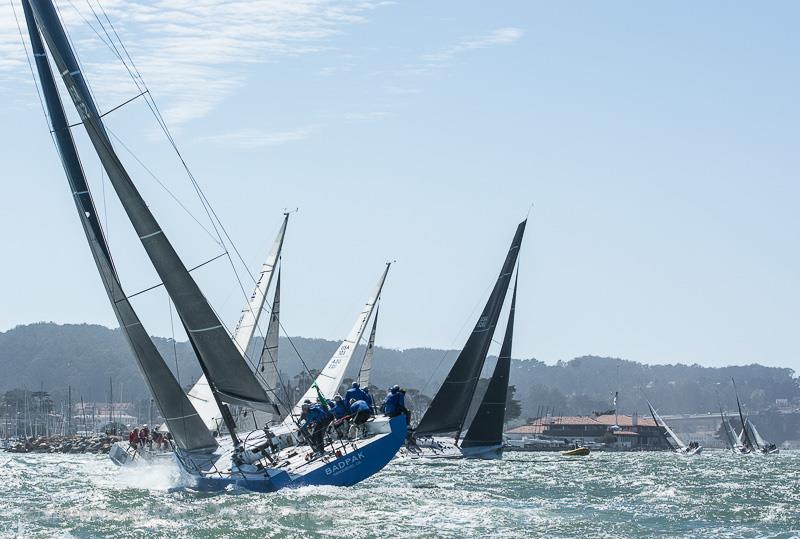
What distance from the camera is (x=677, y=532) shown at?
76.3ft

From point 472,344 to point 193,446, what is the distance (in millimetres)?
21462

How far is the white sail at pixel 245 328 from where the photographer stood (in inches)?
1542

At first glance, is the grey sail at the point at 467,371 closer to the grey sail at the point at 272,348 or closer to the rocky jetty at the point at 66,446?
the grey sail at the point at 272,348

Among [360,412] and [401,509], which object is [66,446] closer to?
[360,412]

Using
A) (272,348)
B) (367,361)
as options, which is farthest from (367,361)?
(272,348)

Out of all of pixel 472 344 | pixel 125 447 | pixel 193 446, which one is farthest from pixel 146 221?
pixel 472 344

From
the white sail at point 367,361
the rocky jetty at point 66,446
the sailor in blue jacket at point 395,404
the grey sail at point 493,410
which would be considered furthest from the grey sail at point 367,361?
the rocky jetty at point 66,446

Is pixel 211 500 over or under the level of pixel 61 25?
under

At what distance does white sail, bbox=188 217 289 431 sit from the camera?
39156 millimetres

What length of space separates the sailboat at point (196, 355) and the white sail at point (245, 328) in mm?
7318

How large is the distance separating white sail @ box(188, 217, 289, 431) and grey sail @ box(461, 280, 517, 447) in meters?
8.60

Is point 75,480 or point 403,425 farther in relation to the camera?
point 75,480

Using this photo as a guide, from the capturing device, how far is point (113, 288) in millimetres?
29812

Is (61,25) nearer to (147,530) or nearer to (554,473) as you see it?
(147,530)
